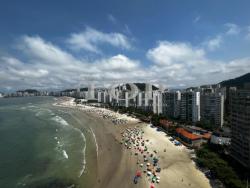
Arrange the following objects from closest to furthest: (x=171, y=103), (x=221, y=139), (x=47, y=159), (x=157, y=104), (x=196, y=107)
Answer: (x=47, y=159)
(x=221, y=139)
(x=196, y=107)
(x=171, y=103)
(x=157, y=104)

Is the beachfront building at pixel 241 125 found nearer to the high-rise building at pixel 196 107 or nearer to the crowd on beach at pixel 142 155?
the crowd on beach at pixel 142 155

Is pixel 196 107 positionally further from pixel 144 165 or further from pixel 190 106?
pixel 144 165

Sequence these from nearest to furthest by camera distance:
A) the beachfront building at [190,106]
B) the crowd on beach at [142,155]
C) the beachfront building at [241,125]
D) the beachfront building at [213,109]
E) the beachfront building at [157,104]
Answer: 1. the beachfront building at [241,125]
2. the crowd on beach at [142,155]
3. the beachfront building at [213,109]
4. the beachfront building at [190,106]
5. the beachfront building at [157,104]

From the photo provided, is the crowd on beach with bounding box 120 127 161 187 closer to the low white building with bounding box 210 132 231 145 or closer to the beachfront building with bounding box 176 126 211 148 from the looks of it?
the beachfront building with bounding box 176 126 211 148

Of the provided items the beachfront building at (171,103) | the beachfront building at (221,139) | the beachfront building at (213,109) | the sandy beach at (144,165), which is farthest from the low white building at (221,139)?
the beachfront building at (171,103)

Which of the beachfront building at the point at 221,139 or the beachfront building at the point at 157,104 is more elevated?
the beachfront building at the point at 157,104

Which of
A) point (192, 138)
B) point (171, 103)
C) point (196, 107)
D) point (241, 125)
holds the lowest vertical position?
point (192, 138)

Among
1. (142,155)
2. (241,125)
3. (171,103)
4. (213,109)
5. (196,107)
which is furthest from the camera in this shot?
(171,103)

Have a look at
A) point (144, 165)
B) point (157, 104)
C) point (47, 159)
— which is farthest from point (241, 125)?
point (157, 104)
